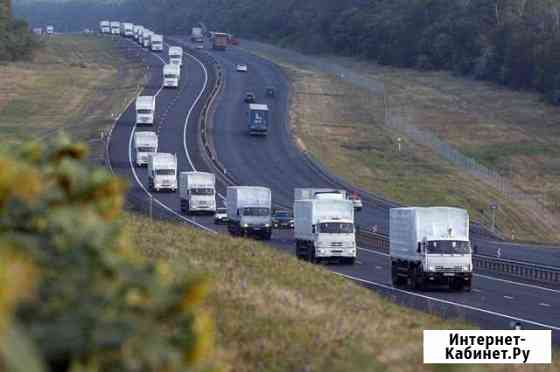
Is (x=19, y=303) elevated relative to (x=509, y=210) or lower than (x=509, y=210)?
elevated

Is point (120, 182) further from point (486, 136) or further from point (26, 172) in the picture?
point (486, 136)

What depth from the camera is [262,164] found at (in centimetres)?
9656

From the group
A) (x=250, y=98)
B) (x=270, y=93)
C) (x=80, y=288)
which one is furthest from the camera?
(x=270, y=93)

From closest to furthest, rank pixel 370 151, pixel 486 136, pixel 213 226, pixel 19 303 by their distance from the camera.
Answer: pixel 19 303
pixel 213 226
pixel 370 151
pixel 486 136

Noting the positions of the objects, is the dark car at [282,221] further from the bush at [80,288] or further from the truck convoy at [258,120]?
the bush at [80,288]

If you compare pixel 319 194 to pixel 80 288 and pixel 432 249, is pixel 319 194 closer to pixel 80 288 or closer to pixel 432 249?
pixel 432 249

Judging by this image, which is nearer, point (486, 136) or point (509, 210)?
point (509, 210)

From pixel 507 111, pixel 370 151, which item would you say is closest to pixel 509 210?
pixel 370 151

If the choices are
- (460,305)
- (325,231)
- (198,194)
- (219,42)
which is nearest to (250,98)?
(198,194)

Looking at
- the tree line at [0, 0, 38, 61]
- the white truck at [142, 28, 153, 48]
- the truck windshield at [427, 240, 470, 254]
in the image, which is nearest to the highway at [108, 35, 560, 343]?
the truck windshield at [427, 240, 470, 254]

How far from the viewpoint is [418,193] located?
8512 cm

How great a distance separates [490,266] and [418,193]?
33.0 meters

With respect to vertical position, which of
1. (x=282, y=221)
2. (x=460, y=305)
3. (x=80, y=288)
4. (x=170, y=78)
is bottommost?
(x=282, y=221)

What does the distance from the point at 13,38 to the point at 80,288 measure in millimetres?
154817
